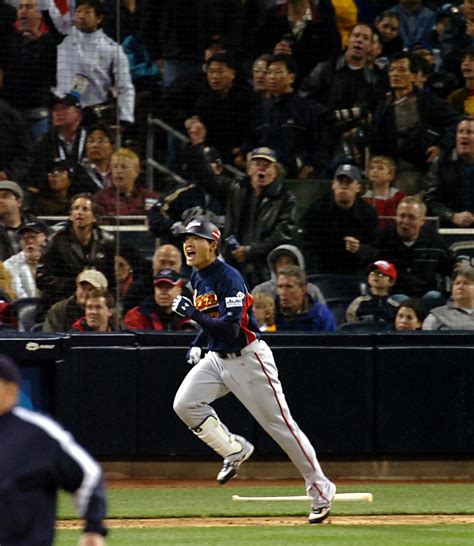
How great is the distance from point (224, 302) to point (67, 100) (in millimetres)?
5298

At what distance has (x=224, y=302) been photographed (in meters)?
7.75

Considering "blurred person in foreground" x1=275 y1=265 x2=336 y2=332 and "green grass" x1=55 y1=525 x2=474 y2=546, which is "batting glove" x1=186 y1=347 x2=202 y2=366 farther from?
"blurred person in foreground" x1=275 y1=265 x2=336 y2=332

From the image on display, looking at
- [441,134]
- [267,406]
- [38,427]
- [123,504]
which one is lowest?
[123,504]

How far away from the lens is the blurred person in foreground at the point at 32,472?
3898 mm

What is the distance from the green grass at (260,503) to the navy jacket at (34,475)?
175 inches

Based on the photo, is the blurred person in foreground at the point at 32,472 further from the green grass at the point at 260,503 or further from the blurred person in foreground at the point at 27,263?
the blurred person in foreground at the point at 27,263

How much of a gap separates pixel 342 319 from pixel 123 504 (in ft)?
10.7

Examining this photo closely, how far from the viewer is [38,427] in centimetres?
394

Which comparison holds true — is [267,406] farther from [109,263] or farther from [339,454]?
[109,263]

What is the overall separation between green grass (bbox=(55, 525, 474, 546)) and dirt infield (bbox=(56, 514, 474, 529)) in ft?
0.59

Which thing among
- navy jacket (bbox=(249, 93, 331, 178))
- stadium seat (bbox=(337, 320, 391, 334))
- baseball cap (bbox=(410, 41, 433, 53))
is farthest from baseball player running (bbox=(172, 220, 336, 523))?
baseball cap (bbox=(410, 41, 433, 53))

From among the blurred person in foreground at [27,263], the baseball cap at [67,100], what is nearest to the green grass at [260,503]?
the blurred person in foreground at [27,263]

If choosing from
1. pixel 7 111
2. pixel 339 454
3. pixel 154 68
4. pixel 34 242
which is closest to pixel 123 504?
pixel 339 454

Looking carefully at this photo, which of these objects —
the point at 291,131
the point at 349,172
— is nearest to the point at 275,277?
the point at 349,172
